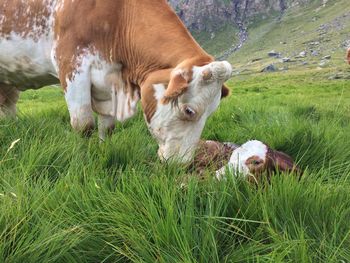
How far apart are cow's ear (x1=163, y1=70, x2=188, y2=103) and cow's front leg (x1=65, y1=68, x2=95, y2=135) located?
133 cm

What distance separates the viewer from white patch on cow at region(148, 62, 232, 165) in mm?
4770

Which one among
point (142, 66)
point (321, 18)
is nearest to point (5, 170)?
point (142, 66)

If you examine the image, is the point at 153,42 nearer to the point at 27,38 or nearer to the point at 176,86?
the point at 176,86

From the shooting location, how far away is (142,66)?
5633mm

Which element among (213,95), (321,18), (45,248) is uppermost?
(45,248)

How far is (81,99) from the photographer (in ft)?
18.9

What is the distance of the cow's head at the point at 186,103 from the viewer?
4715 millimetres

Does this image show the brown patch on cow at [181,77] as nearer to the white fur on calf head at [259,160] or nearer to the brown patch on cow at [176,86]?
the brown patch on cow at [176,86]

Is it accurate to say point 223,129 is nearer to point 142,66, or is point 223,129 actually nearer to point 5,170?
point 142,66

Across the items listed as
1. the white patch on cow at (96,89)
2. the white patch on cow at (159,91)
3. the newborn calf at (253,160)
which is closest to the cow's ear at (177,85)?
the white patch on cow at (159,91)

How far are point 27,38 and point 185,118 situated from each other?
9.05 ft

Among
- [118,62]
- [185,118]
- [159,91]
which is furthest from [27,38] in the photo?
[185,118]

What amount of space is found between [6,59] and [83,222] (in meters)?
4.56

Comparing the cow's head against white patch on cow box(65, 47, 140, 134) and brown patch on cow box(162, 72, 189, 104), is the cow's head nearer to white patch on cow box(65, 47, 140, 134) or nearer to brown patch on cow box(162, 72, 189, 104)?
brown patch on cow box(162, 72, 189, 104)
